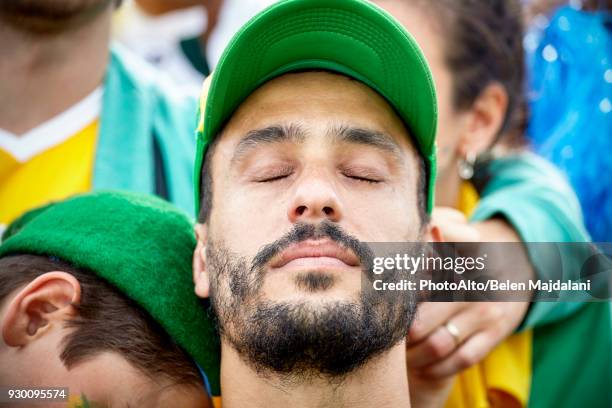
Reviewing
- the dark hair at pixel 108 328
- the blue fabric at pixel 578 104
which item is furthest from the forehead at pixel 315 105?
the blue fabric at pixel 578 104

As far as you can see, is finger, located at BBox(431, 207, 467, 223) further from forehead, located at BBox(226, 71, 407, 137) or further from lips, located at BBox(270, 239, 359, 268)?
lips, located at BBox(270, 239, 359, 268)

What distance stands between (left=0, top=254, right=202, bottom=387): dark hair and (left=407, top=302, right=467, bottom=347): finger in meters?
0.57

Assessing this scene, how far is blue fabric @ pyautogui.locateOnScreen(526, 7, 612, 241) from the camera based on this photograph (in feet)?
9.68

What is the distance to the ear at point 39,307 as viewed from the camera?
1.67 meters

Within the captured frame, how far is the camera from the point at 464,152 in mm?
2783

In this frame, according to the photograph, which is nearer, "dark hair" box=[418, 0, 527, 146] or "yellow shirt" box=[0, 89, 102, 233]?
"yellow shirt" box=[0, 89, 102, 233]

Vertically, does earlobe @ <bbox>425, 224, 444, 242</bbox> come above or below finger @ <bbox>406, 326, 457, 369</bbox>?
above

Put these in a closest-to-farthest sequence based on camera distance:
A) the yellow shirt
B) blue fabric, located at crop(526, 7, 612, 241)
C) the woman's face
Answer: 1. the yellow shirt
2. the woman's face
3. blue fabric, located at crop(526, 7, 612, 241)

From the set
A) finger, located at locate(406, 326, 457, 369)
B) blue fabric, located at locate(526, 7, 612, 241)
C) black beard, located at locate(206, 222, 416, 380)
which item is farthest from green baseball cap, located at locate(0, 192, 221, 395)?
blue fabric, located at locate(526, 7, 612, 241)

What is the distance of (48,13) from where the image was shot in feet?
7.61

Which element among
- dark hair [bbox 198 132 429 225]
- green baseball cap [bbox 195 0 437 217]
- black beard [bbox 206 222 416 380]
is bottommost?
black beard [bbox 206 222 416 380]

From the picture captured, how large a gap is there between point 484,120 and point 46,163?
1.45m

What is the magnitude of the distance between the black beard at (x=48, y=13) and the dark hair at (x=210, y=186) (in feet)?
2.39

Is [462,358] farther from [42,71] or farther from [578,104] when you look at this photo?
[42,71]
